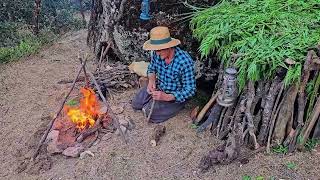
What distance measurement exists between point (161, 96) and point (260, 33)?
135cm

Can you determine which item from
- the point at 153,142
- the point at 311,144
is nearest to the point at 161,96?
the point at 153,142

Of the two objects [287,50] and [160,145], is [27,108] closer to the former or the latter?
[160,145]

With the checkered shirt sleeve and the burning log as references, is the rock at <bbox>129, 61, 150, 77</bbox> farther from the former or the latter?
the burning log

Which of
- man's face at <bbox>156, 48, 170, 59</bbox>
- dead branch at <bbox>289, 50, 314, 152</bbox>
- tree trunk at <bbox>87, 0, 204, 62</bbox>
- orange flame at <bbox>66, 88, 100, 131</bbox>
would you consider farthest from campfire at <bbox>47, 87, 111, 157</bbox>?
dead branch at <bbox>289, 50, 314, 152</bbox>

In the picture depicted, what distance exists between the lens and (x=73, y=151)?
4.29 meters

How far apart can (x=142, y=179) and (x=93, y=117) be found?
1208mm

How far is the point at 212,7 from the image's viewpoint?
498cm

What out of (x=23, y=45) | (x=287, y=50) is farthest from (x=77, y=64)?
(x=287, y=50)

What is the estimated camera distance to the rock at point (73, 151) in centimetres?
426

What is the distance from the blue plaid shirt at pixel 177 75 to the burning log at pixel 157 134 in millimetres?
417

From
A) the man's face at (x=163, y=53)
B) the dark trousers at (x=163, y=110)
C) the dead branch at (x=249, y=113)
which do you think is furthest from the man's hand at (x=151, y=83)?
the dead branch at (x=249, y=113)

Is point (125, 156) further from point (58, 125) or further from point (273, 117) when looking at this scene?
point (273, 117)

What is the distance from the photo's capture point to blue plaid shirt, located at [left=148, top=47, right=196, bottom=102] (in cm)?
445

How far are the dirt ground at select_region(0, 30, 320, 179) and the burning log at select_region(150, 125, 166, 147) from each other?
2.4 inches
